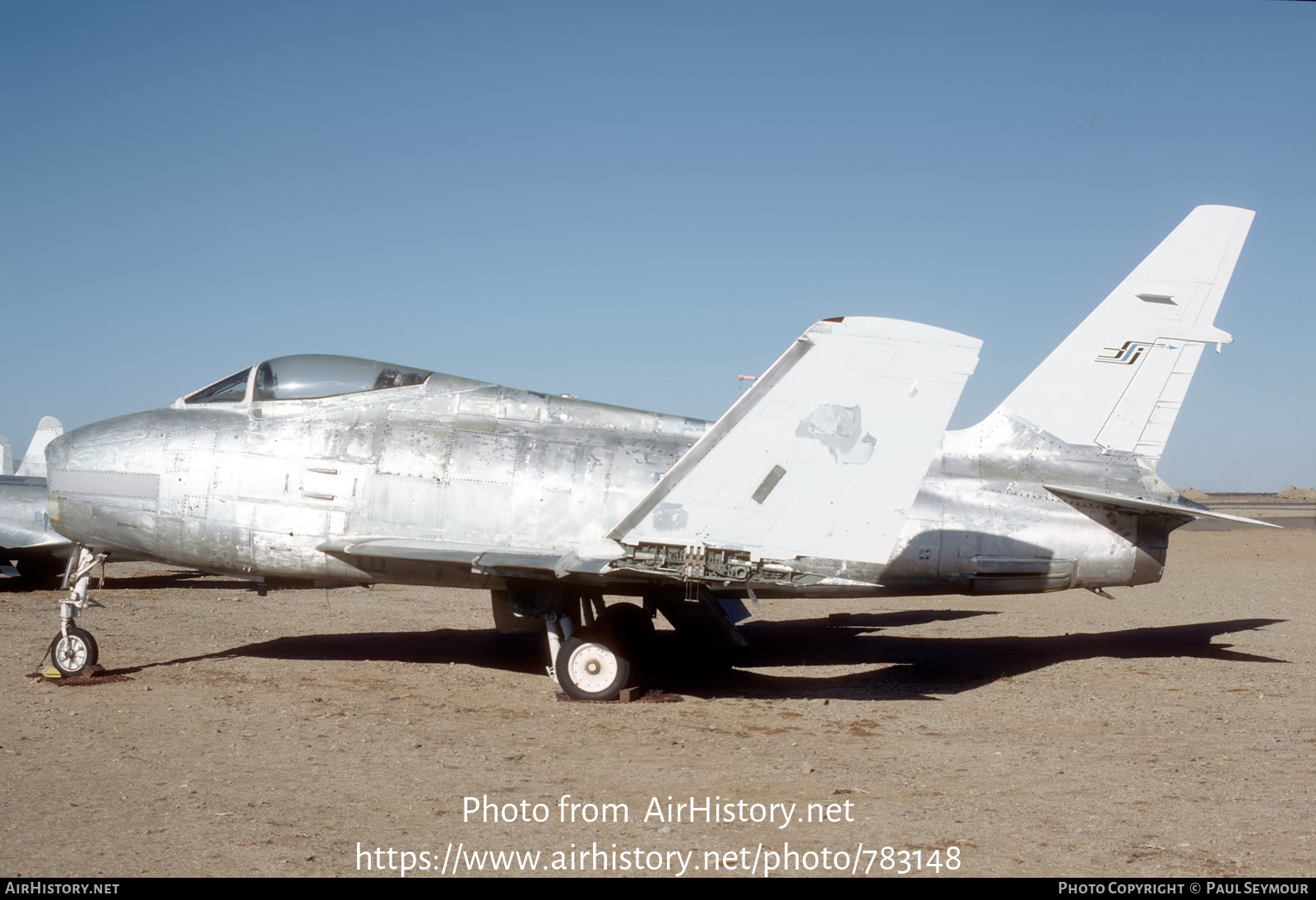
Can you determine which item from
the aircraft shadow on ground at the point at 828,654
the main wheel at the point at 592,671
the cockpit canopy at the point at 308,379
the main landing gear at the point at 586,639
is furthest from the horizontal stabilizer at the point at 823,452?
the cockpit canopy at the point at 308,379

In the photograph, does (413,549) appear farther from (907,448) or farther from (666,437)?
(907,448)

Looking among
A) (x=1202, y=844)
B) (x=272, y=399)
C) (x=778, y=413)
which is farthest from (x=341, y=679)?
(x=1202, y=844)

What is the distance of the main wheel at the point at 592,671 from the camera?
10148mm

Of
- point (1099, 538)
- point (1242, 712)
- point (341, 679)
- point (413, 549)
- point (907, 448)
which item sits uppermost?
point (907, 448)

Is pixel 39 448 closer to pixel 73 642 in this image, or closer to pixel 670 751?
pixel 73 642

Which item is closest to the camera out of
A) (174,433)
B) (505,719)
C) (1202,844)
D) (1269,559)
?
(1202,844)

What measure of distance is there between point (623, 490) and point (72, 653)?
20.3ft

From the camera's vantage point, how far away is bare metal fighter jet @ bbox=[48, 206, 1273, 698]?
916 cm

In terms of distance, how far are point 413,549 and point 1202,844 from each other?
23.6ft

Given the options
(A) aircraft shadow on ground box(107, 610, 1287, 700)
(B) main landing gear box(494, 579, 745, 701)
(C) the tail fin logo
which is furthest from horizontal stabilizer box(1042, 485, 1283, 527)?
(B) main landing gear box(494, 579, 745, 701)

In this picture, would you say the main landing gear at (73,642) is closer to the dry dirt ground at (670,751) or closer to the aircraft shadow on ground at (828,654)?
the dry dirt ground at (670,751)

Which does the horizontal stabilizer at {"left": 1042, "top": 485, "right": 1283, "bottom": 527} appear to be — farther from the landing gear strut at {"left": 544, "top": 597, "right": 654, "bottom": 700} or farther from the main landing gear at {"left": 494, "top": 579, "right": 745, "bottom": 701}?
the landing gear strut at {"left": 544, "top": 597, "right": 654, "bottom": 700}

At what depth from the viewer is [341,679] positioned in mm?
10961

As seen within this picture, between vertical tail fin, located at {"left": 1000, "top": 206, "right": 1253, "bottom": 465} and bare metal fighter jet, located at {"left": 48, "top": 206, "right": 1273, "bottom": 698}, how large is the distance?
0.03m
